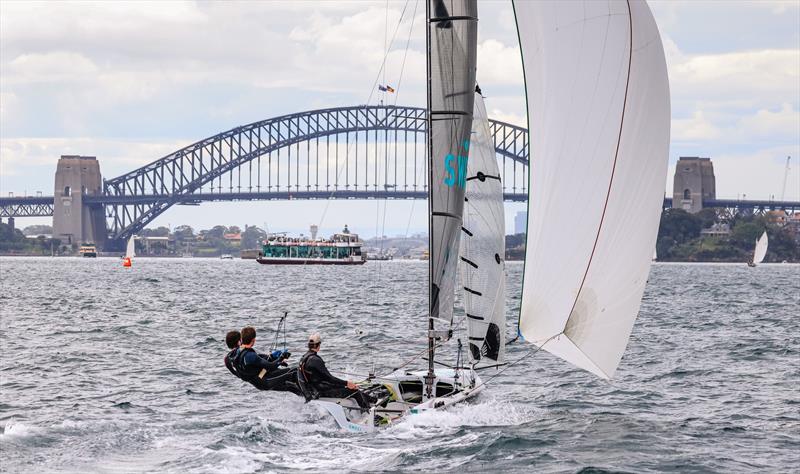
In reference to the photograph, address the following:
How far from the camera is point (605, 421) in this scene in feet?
39.8

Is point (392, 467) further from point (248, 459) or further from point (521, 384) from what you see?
point (521, 384)

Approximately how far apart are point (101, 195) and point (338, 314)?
105 metres

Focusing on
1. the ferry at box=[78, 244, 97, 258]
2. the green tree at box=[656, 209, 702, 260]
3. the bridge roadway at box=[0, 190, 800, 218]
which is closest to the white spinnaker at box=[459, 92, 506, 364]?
the bridge roadway at box=[0, 190, 800, 218]

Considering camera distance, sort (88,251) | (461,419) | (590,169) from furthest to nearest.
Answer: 1. (88,251)
2. (461,419)
3. (590,169)

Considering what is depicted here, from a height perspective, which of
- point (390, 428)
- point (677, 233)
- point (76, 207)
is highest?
point (76, 207)

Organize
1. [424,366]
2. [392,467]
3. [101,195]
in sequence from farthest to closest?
[101,195], [424,366], [392,467]

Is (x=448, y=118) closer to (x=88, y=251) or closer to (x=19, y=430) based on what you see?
(x=19, y=430)

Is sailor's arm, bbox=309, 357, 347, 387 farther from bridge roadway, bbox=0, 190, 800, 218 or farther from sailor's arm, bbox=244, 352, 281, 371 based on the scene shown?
bridge roadway, bbox=0, 190, 800, 218

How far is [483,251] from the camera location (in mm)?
12914

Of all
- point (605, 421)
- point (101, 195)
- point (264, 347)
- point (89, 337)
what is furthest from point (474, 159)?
point (101, 195)

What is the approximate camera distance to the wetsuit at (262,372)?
11414 mm

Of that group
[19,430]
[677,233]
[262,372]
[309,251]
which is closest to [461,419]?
[262,372]

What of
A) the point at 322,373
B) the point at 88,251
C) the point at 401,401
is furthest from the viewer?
the point at 88,251

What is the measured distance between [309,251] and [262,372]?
3410 inches
